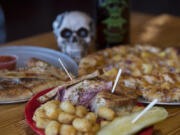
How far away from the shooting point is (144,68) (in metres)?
1.27

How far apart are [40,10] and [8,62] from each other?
359 cm

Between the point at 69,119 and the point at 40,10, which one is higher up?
the point at 69,119

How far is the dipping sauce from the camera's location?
1.26 meters

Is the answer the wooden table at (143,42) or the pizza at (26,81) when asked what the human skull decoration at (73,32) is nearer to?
the wooden table at (143,42)

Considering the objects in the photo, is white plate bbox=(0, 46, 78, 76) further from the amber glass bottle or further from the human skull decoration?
the amber glass bottle

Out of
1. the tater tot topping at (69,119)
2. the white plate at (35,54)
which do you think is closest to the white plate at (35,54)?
the white plate at (35,54)

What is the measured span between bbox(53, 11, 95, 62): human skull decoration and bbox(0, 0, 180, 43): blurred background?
92.4 inches

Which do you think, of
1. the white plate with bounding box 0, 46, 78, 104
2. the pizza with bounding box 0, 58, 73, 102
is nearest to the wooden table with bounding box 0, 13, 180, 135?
the pizza with bounding box 0, 58, 73, 102

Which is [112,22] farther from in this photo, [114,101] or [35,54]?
[114,101]

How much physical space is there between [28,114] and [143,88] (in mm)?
431

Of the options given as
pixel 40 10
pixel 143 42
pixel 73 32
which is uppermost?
pixel 73 32

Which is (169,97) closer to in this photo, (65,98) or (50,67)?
(65,98)

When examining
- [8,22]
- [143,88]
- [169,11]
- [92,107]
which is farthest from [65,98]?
[169,11]

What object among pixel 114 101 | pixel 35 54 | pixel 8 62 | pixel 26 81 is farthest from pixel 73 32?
pixel 114 101
